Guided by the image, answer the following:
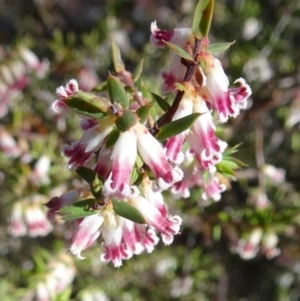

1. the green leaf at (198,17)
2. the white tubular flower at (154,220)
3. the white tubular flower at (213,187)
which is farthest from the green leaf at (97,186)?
the white tubular flower at (213,187)

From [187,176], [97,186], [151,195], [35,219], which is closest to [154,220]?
[151,195]

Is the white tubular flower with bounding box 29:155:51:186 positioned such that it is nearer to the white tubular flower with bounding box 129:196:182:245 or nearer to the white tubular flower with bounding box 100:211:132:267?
the white tubular flower with bounding box 100:211:132:267

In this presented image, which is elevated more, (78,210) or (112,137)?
(112,137)

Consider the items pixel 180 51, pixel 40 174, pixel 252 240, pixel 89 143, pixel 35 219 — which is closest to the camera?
pixel 180 51

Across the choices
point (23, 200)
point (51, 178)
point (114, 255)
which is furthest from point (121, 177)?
point (51, 178)

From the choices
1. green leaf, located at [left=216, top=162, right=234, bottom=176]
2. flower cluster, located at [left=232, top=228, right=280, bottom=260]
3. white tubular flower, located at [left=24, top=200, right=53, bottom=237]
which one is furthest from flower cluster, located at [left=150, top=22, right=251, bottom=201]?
white tubular flower, located at [left=24, top=200, right=53, bottom=237]

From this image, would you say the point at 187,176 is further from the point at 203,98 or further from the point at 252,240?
the point at 252,240
